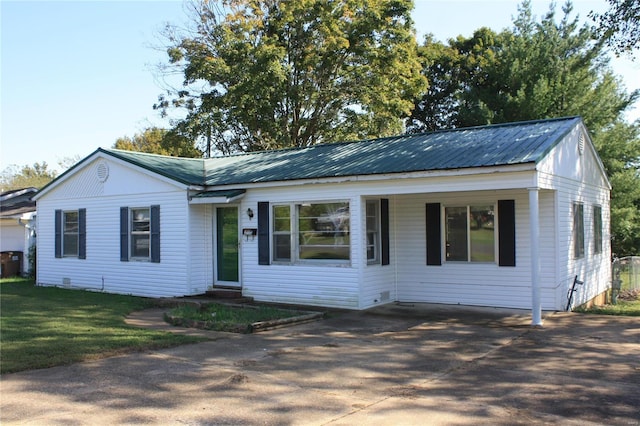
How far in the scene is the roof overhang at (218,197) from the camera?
1344 cm

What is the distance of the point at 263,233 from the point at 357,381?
7108 mm

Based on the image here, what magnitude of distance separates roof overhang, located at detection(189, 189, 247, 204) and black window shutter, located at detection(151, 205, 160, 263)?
4.23 feet

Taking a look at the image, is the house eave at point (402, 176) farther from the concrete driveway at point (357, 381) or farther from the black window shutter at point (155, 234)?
the concrete driveway at point (357, 381)

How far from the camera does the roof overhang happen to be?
13.4m

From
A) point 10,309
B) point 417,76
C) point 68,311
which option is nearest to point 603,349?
point 68,311

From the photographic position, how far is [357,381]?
6.75 m

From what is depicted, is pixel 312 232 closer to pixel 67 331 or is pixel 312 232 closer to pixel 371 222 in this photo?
pixel 371 222

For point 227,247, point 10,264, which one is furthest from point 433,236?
point 10,264

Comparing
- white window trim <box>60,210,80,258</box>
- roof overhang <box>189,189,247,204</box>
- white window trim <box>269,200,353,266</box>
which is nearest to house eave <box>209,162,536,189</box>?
roof overhang <box>189,189,247,204</box>

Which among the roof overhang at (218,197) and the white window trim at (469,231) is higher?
the roof overhang at (218,197)

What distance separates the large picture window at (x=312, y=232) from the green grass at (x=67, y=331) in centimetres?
358

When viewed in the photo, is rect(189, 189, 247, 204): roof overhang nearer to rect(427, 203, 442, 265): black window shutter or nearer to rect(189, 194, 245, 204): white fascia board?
rect(189, 194, 245, 204): white fascia board

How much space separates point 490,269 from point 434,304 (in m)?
1.52

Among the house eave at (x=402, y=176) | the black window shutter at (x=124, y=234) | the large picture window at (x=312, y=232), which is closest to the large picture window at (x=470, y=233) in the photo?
the house eave at (x=402, y=176)
